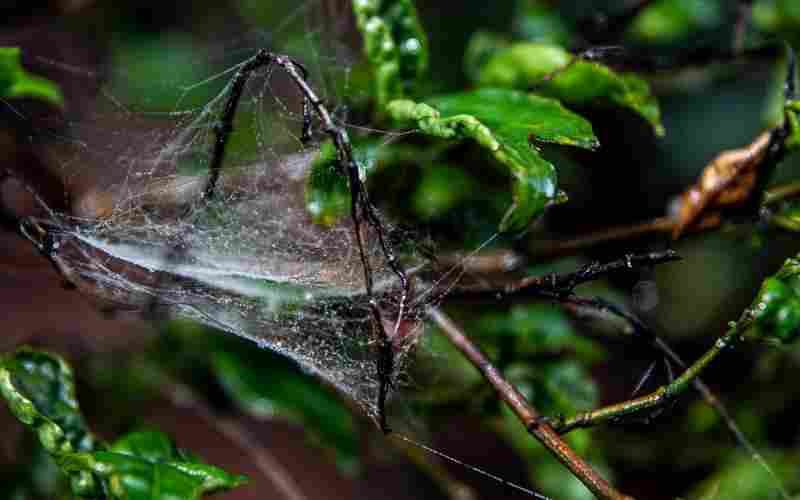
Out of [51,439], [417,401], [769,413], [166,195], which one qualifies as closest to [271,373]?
[417,401]

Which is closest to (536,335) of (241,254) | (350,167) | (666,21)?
(241,254)

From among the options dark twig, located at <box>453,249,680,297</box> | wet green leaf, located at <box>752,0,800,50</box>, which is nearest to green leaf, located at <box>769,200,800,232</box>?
dark twig, located at <box>453,249,680,297</box>

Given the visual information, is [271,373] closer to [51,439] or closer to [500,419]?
[500,419]

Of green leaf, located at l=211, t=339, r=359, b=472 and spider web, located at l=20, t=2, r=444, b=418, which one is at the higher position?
spider web, located at l=20, t=2, r=444, b=418

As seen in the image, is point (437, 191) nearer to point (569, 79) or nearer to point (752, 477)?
point (569, 79)

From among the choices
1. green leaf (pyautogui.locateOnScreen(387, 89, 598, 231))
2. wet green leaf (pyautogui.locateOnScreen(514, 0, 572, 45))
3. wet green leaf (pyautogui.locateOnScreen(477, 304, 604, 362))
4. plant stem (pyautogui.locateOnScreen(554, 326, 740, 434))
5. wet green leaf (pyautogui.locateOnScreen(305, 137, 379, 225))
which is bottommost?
wet green leaf (pyautogui.locateOnScreen(477, 304, 604, 362))

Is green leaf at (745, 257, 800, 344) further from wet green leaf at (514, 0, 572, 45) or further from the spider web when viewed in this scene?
wet green leaf at (514, 0, 572, 45)

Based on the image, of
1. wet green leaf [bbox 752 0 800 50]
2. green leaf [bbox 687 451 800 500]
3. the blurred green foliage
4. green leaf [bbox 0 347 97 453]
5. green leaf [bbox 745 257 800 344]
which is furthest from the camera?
wet green leaf [bbox 752 0 800 50]

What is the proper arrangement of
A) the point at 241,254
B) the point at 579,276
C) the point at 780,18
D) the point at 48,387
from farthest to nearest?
1. the point at 780,18
2. the point at 241,254
3. the point at 48,387
4. the point at 579,276
